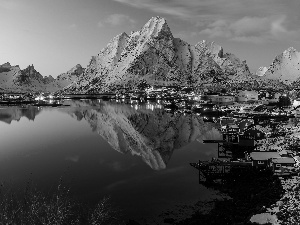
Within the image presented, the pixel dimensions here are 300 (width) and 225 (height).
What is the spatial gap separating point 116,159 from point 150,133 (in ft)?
117

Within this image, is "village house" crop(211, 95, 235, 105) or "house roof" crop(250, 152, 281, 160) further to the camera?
"village house" crop(211, 95, 235, 105)

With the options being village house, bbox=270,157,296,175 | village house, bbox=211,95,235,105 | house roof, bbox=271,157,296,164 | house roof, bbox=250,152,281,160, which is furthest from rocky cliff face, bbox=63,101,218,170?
village house, bbox=211,95,235,105

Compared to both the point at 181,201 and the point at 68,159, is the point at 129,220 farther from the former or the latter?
the point at 68,159

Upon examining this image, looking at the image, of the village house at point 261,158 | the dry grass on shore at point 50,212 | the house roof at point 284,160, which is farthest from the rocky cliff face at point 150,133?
the dry grass on shore at point 50,212

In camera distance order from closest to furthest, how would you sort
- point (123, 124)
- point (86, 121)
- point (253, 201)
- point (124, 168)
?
point (253, 201)
point (124, 168)
point (123, 124)
point (86, 121)

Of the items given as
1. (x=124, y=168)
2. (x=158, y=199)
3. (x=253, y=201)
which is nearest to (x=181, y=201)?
(x=158, y=199)

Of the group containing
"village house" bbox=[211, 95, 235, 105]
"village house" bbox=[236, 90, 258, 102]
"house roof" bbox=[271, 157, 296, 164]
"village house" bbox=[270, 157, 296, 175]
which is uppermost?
"village house" bbox=[236, 90, 258, 102]

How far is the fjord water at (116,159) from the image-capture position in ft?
145

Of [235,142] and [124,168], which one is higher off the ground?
[235,142]

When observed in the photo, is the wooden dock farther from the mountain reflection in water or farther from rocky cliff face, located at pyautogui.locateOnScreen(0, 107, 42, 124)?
rocky cliff face, located at pyautogui.locateOnScreen(0, 107, 42, 124)

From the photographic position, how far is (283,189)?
40719 mm

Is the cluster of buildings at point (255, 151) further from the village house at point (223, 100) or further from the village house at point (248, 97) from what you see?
the village house at point (248, 97)

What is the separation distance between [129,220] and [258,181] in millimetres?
21027

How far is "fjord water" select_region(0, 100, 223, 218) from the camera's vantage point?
44094mm
